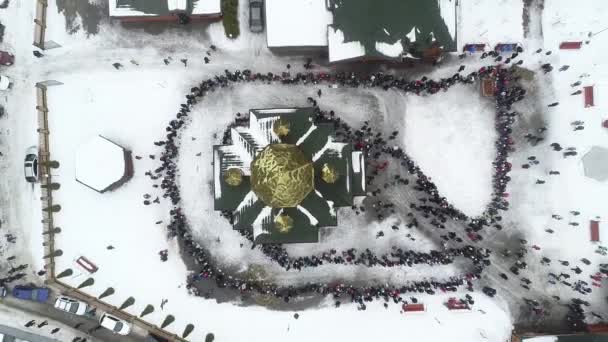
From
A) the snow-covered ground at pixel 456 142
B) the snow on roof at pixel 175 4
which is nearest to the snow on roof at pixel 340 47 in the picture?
the snow-covered ground at pixel 456 142

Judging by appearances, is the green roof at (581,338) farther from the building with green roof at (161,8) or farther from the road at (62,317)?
the building with green roof at (161,8)

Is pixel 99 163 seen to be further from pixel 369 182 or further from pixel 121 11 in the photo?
pixel 369 182

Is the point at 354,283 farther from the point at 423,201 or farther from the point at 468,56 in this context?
the point at 468,56

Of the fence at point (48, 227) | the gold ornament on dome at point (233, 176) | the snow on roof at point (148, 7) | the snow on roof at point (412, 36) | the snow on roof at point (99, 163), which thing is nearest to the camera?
the gold ornament on dome at point (233, 176)

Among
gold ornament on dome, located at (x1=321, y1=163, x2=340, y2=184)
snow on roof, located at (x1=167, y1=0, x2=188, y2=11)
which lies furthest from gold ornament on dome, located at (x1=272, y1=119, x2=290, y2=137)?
snow on roof, located at (x1=167, y1=0, x2=188, y2=11)

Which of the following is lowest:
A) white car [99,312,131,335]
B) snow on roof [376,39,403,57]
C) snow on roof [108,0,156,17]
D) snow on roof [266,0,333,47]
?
white car [99,312,131,335]

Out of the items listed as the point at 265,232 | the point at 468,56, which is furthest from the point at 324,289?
the point at 468,56

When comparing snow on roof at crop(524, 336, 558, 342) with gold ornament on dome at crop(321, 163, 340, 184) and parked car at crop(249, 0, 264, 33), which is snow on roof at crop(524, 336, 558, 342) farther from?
parked car at crop(249, 0, 264, 33)
